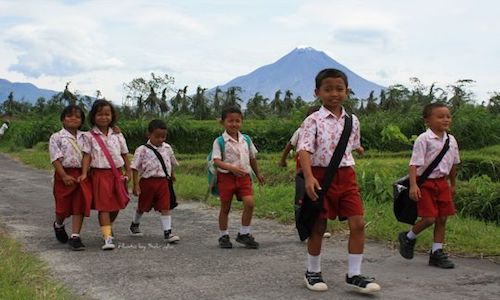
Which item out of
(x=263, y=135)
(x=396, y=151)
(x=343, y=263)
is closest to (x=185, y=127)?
(x=263, y=135)

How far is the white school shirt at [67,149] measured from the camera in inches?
237

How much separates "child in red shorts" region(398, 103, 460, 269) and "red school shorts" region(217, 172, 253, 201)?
169 centimetres

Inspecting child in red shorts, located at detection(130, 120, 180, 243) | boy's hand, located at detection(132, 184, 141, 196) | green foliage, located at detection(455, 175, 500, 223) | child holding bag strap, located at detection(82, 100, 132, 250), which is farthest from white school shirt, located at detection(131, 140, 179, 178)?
green foliage, located at detection(455, 175, 500, 223)

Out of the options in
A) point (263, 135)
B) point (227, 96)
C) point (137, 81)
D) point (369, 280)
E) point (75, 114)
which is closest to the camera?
point (369, 280)

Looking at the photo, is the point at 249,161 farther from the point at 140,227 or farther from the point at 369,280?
the point at 369,280

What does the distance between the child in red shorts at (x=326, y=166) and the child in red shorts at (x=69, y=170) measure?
8.76 ft

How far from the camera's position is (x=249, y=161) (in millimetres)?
6250

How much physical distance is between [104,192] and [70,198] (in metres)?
0.39

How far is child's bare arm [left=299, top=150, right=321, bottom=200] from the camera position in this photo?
13.7 ft

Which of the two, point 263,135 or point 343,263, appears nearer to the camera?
point 343,263

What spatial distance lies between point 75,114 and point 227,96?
47.6m

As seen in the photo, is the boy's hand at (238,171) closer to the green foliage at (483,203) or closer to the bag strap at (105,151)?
the bag strap at (105,151)

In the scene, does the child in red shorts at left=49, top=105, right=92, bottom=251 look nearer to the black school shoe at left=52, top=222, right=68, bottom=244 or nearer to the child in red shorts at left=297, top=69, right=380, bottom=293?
the black school shoe at left=52, top=222, right=68, bottom=244

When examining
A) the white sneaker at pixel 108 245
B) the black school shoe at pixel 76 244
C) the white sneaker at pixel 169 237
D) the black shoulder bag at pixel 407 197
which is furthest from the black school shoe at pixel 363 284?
the black school shoe at pixel 76 244
